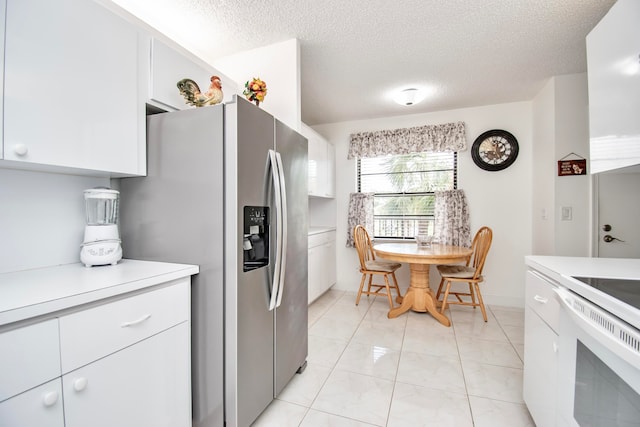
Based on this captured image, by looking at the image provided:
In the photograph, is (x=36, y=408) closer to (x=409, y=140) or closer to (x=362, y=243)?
(x=362, y=243)

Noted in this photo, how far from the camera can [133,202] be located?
1.47 m

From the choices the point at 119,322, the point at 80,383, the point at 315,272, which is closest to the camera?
the point at 80,383

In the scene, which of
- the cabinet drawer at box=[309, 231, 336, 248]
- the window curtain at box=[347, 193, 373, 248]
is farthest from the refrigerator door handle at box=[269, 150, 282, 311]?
the window curtain at box=[347, 193, 373, 248]

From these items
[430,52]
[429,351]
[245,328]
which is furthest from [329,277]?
[430,52]

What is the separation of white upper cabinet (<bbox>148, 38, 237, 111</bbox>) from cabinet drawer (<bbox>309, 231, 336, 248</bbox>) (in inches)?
77.3

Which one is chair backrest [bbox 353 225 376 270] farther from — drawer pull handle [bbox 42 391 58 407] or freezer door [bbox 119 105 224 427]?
drawer pull handle [bbox 42 391 58 407]

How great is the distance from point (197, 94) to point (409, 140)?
296 cm

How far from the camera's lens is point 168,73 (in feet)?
4.99

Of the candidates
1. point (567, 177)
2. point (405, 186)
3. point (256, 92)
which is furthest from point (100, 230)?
point (567, 177)

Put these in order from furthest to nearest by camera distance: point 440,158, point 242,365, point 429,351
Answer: point 440,158
point 429,351
point 242,365

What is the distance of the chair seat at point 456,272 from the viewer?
289 cm

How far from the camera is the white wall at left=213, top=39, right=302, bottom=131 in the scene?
2.17 meters

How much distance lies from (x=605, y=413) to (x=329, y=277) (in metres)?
3.10

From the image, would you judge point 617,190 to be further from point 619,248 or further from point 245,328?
point 245,328
